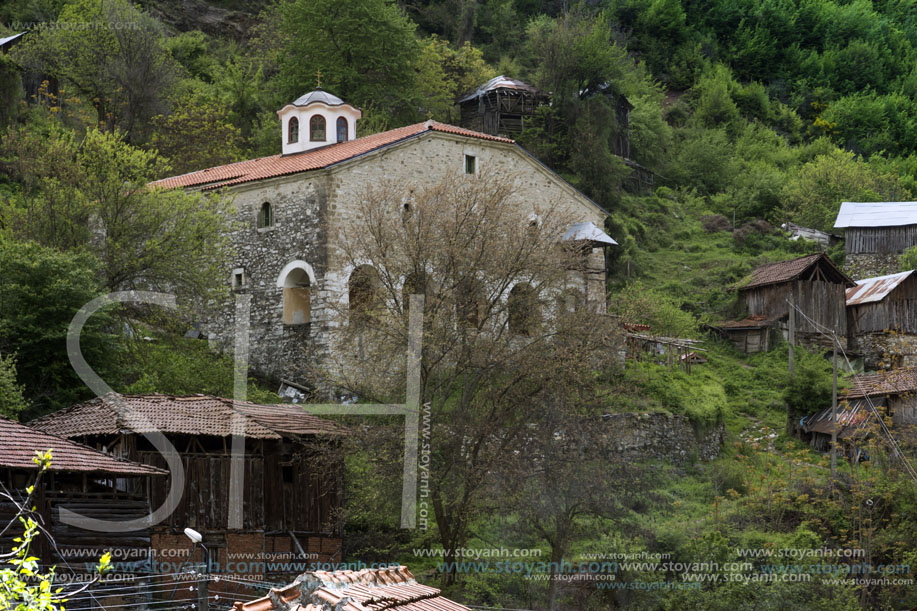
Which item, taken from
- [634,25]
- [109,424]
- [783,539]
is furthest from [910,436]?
[634,25]

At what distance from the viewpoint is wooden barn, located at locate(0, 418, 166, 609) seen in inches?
749

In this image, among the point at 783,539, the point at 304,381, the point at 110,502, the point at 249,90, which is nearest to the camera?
the point at 110,502

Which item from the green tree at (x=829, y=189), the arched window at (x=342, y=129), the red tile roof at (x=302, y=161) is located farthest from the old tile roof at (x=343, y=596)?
the green tree at (x=829, y=189)

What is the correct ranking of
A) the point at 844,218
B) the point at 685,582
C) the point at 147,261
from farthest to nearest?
1. the point at 844,218
2. the point at 147,261
3. the point at 685,582

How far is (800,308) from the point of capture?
39.9 meters

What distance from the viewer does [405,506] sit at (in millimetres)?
24016

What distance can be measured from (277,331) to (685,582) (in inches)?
583

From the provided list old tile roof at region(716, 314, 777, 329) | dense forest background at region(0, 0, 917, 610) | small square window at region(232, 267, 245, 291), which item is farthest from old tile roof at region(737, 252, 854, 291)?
small square window at region(232, 267, 245, 291)

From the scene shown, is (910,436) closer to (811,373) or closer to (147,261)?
(811,373)

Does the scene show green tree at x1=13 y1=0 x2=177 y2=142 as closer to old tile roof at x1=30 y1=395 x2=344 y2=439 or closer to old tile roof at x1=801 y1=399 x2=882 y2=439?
old tile roof at x1=30 y1=395 x2=344 y2=439

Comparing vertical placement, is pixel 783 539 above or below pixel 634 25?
below

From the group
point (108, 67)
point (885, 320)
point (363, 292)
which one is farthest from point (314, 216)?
point (108, 67)

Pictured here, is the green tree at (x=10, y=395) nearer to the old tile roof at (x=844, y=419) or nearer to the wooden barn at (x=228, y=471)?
the wooden barn at (x=228, y=471)

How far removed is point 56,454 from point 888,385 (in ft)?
75.2
